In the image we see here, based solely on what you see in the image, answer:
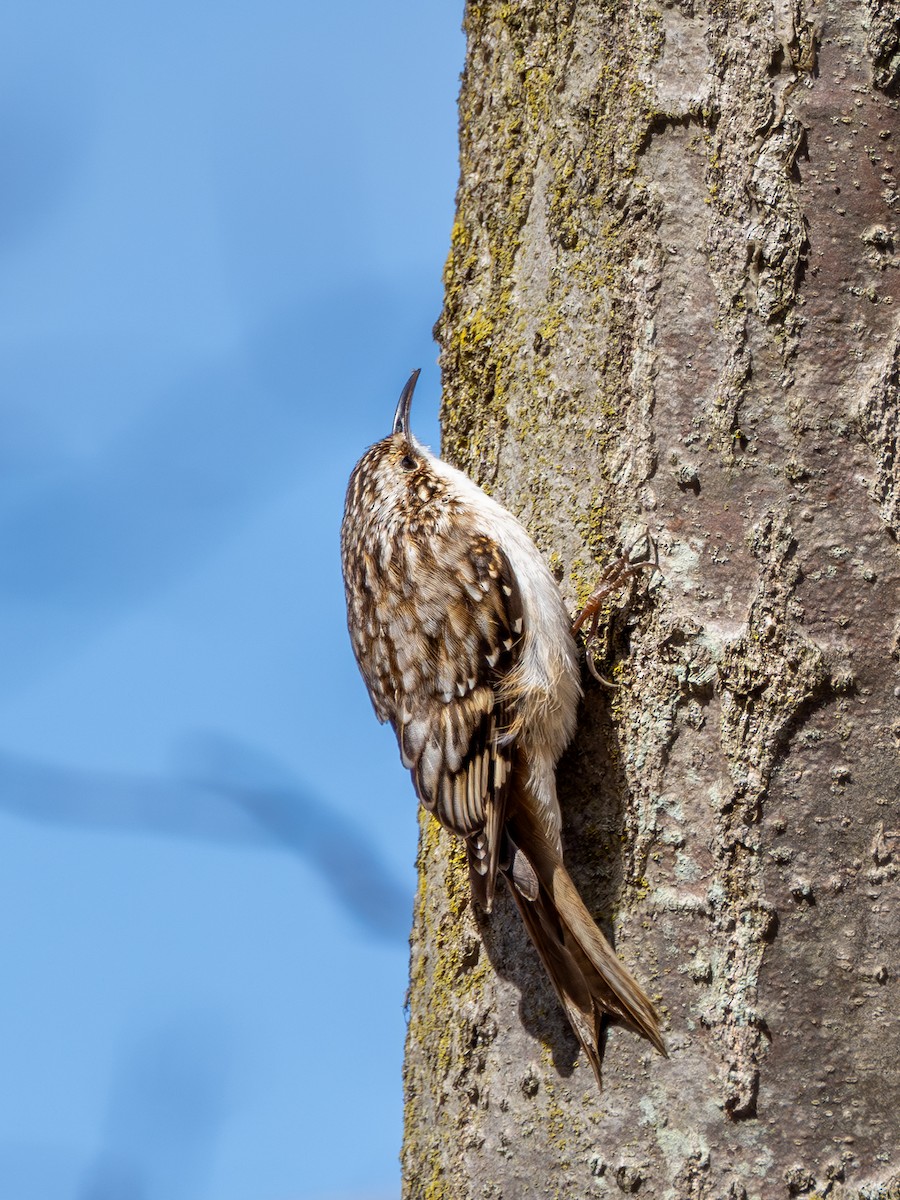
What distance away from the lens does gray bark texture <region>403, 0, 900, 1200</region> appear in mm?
1589

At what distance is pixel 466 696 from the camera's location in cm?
208

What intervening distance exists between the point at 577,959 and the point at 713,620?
48cm

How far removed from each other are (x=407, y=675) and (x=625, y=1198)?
861mm

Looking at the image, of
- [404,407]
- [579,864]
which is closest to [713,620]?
[579,864]

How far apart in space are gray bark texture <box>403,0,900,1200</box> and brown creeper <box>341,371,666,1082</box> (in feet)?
→ 0.14

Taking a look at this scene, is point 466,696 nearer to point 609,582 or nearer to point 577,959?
point 609,582

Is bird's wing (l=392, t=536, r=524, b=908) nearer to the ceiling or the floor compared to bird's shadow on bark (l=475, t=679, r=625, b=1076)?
nearer to the ceiling

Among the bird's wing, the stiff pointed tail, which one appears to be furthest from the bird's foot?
the stiff pointed tail

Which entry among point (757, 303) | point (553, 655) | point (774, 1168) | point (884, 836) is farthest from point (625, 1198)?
point (757, 303)

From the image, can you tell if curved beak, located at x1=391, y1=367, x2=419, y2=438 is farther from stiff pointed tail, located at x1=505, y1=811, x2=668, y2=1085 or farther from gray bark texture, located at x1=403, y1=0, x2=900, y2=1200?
stiff pointed tail, located at x1=505, y1=811, x2=668, y2=1085

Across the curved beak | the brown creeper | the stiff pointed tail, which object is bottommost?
the stiff pointed tail

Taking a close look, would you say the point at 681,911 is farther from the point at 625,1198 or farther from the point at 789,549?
the point at 789,549

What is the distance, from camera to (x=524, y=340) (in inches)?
79.8

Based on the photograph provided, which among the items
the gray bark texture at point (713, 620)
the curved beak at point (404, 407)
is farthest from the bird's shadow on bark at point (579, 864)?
the curved beak at point (404, 407)
